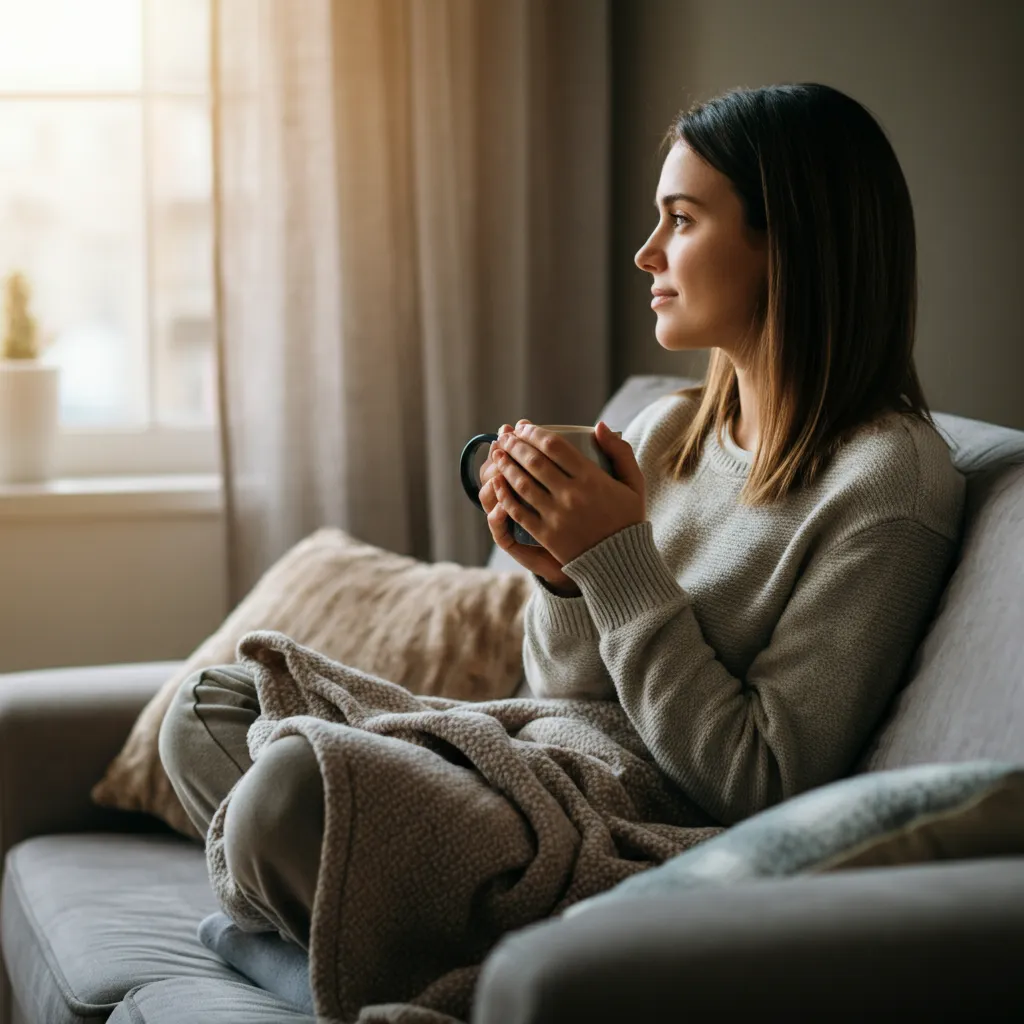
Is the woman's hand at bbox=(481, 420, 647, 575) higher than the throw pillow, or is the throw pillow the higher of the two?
the woman's hand at bbox=(481, 420, 647, 575)

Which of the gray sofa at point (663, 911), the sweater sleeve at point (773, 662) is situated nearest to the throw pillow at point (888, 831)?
the gray sofa at point (663, 911)

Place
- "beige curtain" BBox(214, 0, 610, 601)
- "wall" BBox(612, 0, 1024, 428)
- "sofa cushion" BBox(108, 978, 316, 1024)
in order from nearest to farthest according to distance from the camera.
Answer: "sofa cushion" BBox(108, 978, 316, 1024)
"wall" BBox(612, 0, 1024, 428)
"beige curtain" BBox(214, 0, 610, 601)

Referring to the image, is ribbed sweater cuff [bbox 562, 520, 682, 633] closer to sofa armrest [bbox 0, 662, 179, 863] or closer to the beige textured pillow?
the beige textured pillow

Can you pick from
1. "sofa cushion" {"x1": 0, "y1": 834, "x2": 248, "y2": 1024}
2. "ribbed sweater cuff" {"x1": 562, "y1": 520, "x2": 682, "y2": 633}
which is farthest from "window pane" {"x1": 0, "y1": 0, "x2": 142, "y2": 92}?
"ribbed sweater cuff" {"x1": 562, "y1": 520, "x2": 682, "y2": 633}

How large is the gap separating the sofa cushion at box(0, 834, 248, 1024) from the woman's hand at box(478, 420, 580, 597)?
0.50 m

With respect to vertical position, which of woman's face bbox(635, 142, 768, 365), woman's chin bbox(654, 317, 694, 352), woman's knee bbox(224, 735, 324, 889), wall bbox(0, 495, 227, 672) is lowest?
wall bbox(0, 495, 227, 672)

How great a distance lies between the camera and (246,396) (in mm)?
2633

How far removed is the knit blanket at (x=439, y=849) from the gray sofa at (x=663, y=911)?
201 mm

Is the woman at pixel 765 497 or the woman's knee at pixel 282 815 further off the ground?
the woman at pixel 765 497

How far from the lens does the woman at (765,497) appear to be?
1.26 meters

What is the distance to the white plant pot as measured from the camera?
2.64 meters

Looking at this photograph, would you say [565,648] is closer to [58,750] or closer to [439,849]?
[439,849]

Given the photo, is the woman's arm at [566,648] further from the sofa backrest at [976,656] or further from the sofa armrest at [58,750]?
the sofa armrest at [58,750]

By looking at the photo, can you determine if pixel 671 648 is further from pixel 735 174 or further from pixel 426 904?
pixel 735 174
